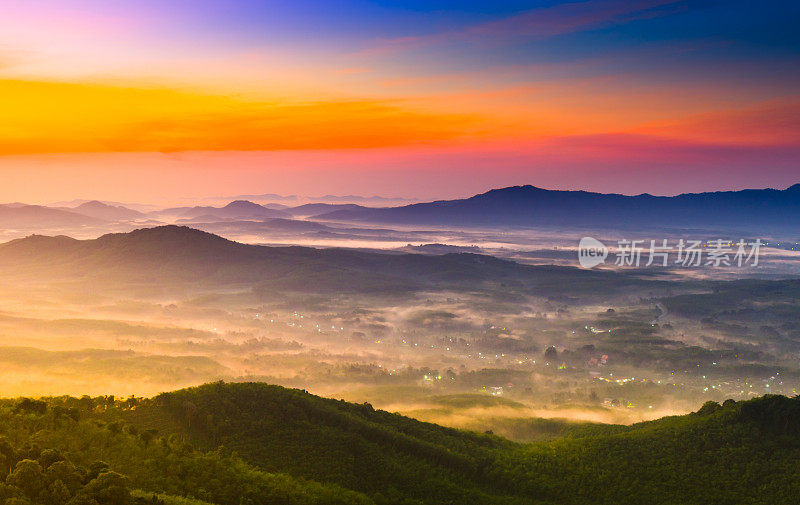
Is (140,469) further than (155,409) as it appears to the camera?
No

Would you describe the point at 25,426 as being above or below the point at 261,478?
above

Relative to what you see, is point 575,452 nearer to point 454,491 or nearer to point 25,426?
point 454,491

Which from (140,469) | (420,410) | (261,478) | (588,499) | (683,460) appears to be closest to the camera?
(140,469)

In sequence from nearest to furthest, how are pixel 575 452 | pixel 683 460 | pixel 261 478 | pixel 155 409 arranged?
pixel 261 478 → pixel 155 409 → pixel 683 460 → pixel 575 452

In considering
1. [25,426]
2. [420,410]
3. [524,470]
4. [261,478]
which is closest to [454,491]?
[524,470]

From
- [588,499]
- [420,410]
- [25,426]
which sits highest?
[25,426]

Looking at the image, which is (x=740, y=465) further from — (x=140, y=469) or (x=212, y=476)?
(x=140, y=469)
